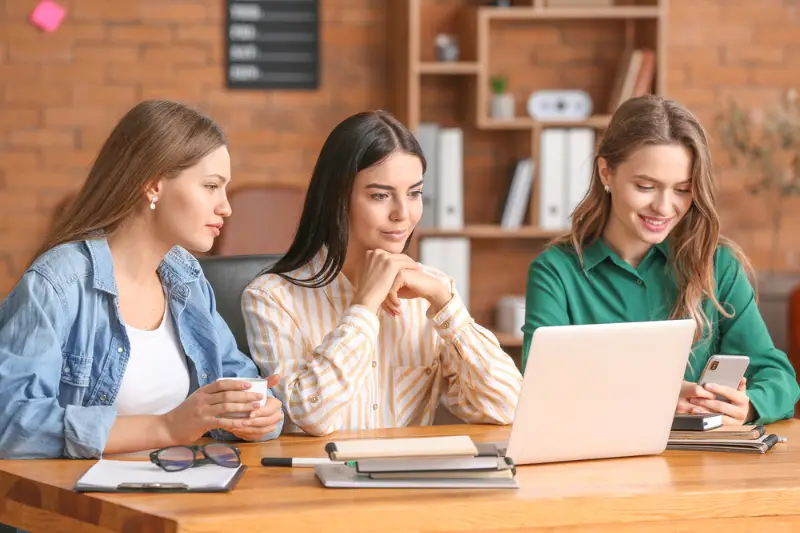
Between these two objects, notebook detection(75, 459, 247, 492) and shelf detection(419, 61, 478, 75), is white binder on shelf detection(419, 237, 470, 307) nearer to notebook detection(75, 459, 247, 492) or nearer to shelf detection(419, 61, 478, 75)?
shelf detection(419, 61, 478, 75)

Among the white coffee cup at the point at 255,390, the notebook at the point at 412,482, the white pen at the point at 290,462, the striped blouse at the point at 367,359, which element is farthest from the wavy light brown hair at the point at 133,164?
the notebook at the point at 412,482

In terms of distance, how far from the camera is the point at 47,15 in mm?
4504

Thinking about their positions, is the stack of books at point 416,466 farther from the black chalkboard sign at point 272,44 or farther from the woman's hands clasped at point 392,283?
the black chalkboard sign at point 272,44

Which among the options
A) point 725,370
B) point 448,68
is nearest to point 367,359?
point 725,370

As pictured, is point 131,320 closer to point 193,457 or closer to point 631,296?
point 193,457

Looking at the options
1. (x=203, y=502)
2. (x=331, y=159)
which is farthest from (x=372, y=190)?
(x=203, y=502)

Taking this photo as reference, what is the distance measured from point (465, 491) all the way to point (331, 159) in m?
0.80

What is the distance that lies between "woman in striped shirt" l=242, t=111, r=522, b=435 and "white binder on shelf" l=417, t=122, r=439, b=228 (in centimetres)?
228

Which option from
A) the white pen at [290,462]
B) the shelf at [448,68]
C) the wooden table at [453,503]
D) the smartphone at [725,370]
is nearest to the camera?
the wooden table at [453,503]

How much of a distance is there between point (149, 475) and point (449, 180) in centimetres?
303

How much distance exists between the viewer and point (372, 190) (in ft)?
6.95

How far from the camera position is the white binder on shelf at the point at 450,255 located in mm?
4547

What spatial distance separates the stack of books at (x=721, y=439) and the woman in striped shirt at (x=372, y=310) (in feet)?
1.06

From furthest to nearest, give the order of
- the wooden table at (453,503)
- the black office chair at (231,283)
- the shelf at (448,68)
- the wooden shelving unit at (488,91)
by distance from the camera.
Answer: the wooden shelving unit at (488,91), the shelf at (448,68), the black office chair at (231,283), the wooden table at (453,503)
